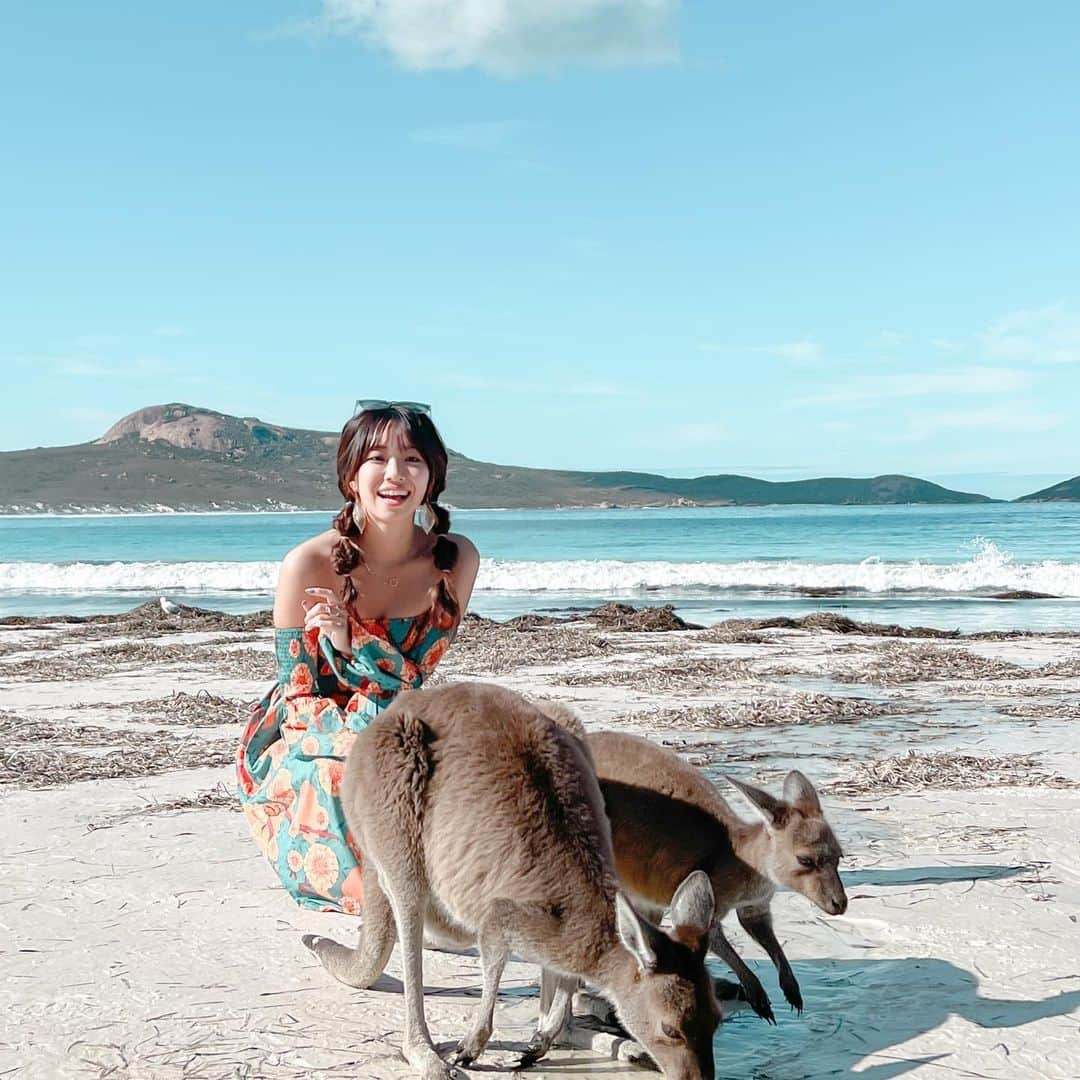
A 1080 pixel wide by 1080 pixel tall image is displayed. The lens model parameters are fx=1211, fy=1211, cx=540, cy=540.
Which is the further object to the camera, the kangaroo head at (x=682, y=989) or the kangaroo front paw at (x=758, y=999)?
the kangaroo front paw at (x=758, y=999)

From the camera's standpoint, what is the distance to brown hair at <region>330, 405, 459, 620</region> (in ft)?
12.6

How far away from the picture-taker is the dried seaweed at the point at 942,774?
5.57m

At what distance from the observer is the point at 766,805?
10.6ft

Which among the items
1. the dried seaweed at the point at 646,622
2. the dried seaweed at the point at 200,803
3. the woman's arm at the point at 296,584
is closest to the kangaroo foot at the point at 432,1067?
the woman's arm at the point at 296,584

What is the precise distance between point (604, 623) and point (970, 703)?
701 centimetres

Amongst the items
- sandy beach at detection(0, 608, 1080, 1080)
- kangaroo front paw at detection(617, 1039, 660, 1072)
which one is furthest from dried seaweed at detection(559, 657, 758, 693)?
kangaroo front paw at detection(617, 1039, 660, 1072)

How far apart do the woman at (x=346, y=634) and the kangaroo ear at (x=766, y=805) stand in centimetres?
117

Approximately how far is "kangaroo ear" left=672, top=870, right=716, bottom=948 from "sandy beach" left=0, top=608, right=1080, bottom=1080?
0.68m

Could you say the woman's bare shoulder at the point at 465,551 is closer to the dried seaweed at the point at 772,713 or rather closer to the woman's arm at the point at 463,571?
the woman's arm at the point at 463,571

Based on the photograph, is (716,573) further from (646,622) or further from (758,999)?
(758,999)

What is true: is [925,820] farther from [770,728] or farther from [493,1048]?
[493,1048]

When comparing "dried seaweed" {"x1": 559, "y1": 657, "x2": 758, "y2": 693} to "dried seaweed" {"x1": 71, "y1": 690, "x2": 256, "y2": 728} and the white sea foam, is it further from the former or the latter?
the white sea foam

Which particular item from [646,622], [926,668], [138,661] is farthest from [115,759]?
[646,622]

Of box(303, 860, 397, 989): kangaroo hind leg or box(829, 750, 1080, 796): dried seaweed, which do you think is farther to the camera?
box(829, 750, 1080, 796): dried seaweed
